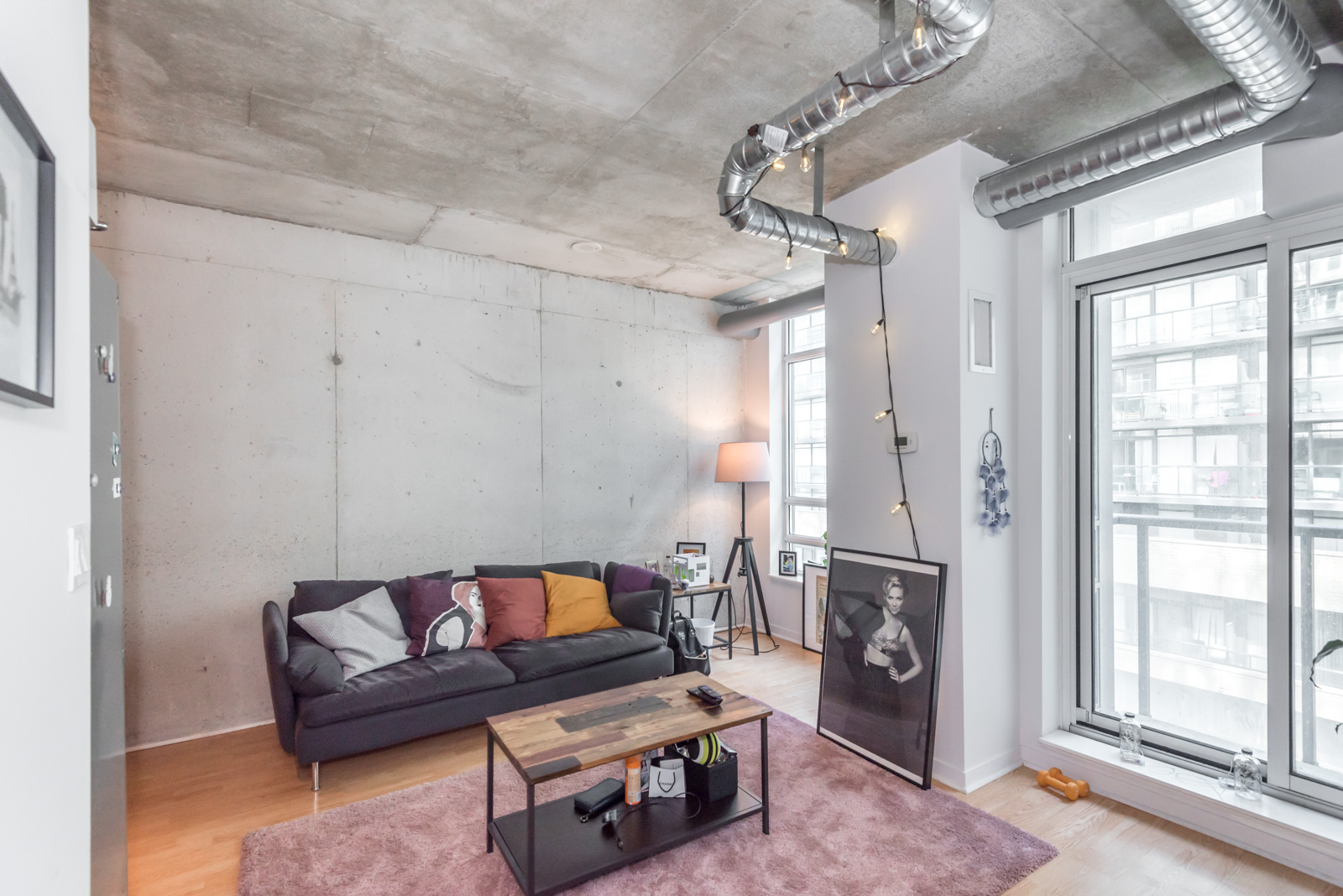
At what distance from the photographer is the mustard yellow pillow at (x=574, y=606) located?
13.5 ft

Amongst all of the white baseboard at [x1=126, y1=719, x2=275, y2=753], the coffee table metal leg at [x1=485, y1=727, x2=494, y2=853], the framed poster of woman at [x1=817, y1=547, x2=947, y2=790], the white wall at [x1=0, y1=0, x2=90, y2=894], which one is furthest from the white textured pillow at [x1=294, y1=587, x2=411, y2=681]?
the framed poster of woman at [x1=817, y1=547, x2=947, y2=790]

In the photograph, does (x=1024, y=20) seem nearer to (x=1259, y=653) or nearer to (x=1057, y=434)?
(x=1057, y=434)

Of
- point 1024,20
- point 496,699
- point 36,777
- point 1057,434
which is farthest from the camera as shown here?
point 496,699

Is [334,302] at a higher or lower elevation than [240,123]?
lower

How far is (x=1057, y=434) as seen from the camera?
3230mm

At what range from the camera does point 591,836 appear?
244cm

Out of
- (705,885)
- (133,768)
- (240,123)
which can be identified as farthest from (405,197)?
(705,885)

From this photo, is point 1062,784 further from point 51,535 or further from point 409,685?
point 51,535

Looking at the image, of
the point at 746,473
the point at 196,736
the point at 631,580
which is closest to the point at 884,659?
the point at 631,580

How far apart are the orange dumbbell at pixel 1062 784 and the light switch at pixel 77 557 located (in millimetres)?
3538

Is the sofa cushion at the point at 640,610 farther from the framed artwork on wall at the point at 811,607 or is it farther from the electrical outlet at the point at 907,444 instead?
the electrical outlet at the point at 907,444

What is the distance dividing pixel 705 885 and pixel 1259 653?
240cm

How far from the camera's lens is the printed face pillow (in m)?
3.69

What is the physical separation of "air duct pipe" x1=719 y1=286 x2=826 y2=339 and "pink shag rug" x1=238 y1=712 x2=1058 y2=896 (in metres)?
3.17
